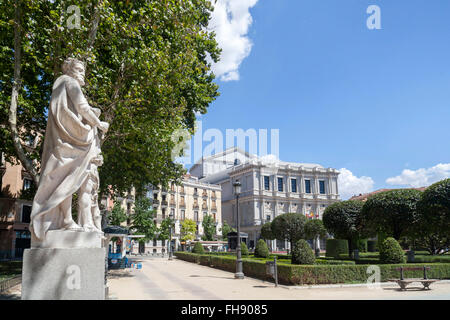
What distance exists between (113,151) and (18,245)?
24.4 m

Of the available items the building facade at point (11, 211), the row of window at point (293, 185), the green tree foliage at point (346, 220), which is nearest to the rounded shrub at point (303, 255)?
the green tree foliage at point (346, 220)

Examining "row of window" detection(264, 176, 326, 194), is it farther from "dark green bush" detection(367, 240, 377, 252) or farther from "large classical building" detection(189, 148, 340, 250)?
"dark green bush" detection(367, 240, 377, 252)

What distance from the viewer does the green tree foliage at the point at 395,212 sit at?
68.8 ft

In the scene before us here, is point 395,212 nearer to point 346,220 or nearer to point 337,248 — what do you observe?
point 346,220

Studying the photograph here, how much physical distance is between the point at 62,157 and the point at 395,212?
21.9 meters

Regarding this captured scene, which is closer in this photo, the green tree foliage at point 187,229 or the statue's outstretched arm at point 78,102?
the statue's outstretched arm at point 78,102

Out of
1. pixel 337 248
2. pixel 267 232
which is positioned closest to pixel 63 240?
pixel 337 248

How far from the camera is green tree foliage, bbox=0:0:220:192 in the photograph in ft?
34.1

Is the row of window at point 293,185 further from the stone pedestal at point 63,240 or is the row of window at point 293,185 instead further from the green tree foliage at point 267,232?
the stone pedestal at point 63,240

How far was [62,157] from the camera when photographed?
13.8ft

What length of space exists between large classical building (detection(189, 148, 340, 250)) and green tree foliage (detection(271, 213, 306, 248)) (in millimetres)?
29296

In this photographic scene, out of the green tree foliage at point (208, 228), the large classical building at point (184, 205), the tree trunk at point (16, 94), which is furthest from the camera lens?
the green tree foliage at point (208, 228)

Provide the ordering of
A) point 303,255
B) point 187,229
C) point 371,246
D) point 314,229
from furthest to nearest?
1. point 187,229
2. point 371,246
3. point 314,229
4. point 303,255

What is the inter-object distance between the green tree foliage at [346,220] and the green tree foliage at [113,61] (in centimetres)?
1798
